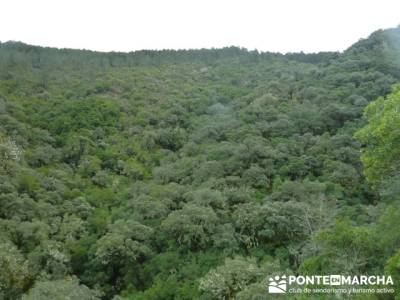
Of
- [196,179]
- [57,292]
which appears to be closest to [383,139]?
[57,292]

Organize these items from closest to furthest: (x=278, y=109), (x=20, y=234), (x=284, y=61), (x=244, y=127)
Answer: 1. (x=20, y=234)
2. (x=244, y=127)
3. (x=278, y=109)
4. (x=284, y=61)

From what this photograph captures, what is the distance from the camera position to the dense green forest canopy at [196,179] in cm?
2422

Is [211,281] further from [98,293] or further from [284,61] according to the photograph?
[284,61]

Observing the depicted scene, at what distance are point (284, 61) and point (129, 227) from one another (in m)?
69.2

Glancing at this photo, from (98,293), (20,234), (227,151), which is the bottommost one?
(98,293)

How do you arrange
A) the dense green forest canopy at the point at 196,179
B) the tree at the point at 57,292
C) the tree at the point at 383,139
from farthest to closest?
the dense green forest canopy at the point at 196,179 → the tree at the point at 57,292 → the tree at the point at 383,139

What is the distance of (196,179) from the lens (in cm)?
4462

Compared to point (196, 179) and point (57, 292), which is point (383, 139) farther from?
point (196, 179)

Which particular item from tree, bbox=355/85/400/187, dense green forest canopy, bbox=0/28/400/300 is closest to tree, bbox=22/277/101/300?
dense green forest canopy, bbox=0/28/400/300

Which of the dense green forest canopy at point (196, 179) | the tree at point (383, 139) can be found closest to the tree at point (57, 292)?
the dense green forest canopy at point (196, 179)

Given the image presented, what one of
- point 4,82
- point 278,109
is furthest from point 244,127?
point 4,82

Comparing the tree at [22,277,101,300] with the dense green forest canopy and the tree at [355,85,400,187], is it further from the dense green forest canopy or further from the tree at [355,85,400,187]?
the tree at [355,85,400,187]

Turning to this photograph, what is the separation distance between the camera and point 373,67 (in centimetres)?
6819

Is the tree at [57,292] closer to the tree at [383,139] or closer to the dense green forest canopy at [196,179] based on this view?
the dense green forest canopy at [196,179]
